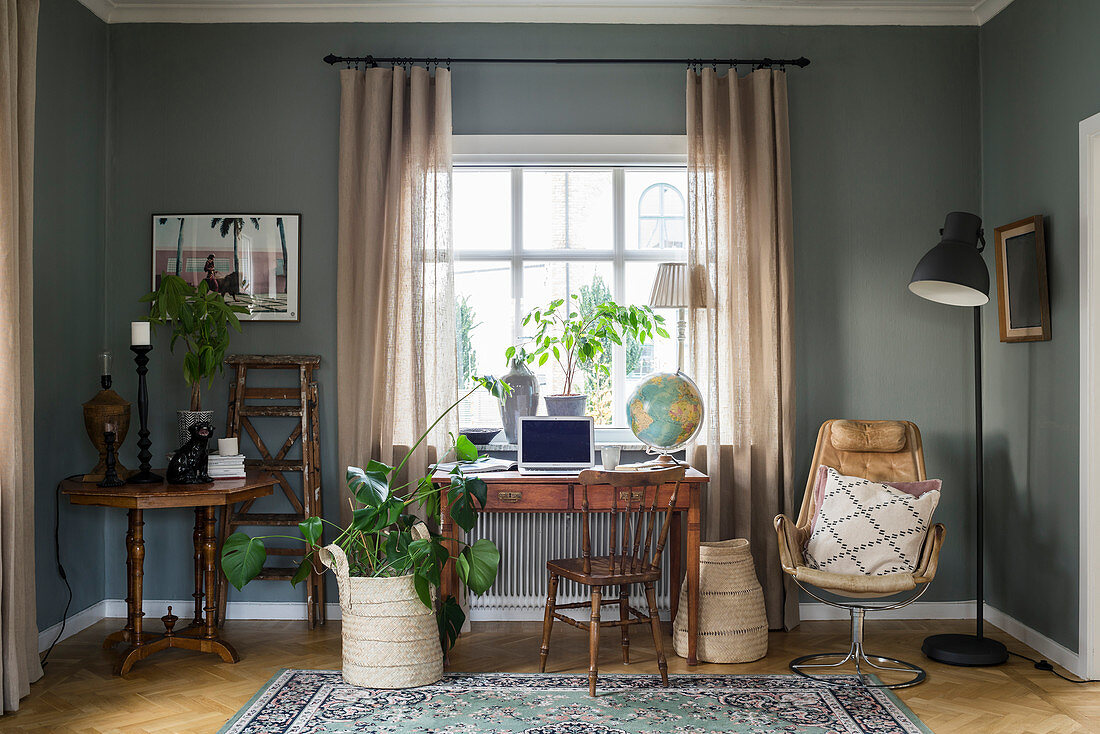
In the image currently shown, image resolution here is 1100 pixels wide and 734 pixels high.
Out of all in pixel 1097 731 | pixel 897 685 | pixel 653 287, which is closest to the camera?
pixel 1097 731

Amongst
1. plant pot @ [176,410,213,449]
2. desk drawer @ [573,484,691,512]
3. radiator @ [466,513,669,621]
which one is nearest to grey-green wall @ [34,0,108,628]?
plant pot @ [176,410,213,449]

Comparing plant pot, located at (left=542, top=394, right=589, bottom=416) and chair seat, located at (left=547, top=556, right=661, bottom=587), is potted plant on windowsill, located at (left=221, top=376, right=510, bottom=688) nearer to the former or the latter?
chair seat, located at (left=547, top=556, right=661, bottom=587)

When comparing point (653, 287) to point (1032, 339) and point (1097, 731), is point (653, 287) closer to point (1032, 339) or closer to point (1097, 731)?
point (1032, 339)

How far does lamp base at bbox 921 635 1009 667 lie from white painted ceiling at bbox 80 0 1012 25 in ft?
9.36

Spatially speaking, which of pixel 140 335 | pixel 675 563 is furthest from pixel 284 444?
pixel 675 563

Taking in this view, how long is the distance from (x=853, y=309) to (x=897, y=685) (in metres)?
1.75

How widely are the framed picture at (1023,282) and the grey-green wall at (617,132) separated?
1.17 feet

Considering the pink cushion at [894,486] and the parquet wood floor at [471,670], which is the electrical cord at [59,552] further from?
the pink cushion at [894,486]

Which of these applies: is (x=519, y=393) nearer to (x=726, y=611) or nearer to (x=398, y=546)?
(x=398, y=546)

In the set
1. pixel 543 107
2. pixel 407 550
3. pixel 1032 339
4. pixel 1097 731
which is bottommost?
pixel 1097 731

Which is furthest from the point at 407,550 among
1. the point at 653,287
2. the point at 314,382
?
the point at 653,287

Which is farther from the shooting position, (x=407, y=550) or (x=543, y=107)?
(x=543, y=107)

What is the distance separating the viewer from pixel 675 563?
3.91 metres

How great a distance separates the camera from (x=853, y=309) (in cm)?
414
